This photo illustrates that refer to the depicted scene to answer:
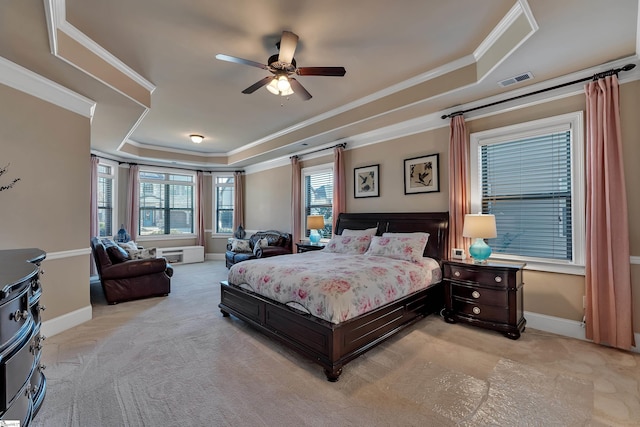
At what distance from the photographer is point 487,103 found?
12.2 ft

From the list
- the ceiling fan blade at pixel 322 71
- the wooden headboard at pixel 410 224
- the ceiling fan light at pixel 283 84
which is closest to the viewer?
the ceiling fan blade at pixel 322 71

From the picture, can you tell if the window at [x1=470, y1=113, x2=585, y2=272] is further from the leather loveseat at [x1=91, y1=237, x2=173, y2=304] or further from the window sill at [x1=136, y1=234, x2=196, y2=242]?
the window sill at [x1=136, y1=234, x2=196, y2=242]

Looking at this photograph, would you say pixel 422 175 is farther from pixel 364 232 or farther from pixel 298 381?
pixel 298 381

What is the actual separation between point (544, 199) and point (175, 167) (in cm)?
852

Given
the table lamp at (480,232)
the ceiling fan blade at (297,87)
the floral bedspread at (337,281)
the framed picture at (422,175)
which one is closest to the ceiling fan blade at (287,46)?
the ceiling fan blade at (297,87)

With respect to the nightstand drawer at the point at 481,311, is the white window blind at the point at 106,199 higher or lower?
higher

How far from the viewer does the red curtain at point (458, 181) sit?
3.91 metres

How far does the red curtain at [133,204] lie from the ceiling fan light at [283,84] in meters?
6.16

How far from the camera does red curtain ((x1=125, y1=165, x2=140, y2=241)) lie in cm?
729

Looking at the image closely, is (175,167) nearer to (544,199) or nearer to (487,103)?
(487,103)

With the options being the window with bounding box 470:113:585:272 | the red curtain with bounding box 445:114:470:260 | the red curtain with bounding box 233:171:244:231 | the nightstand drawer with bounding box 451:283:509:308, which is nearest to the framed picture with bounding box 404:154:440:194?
the red curtain with bounding box 445:114:470:260

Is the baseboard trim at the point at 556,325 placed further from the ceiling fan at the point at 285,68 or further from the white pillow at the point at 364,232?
the ceiling fan at the point at 285,68

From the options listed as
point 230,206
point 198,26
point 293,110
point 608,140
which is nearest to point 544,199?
point 608,140

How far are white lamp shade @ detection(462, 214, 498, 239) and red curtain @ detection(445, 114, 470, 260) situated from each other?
0.51m
